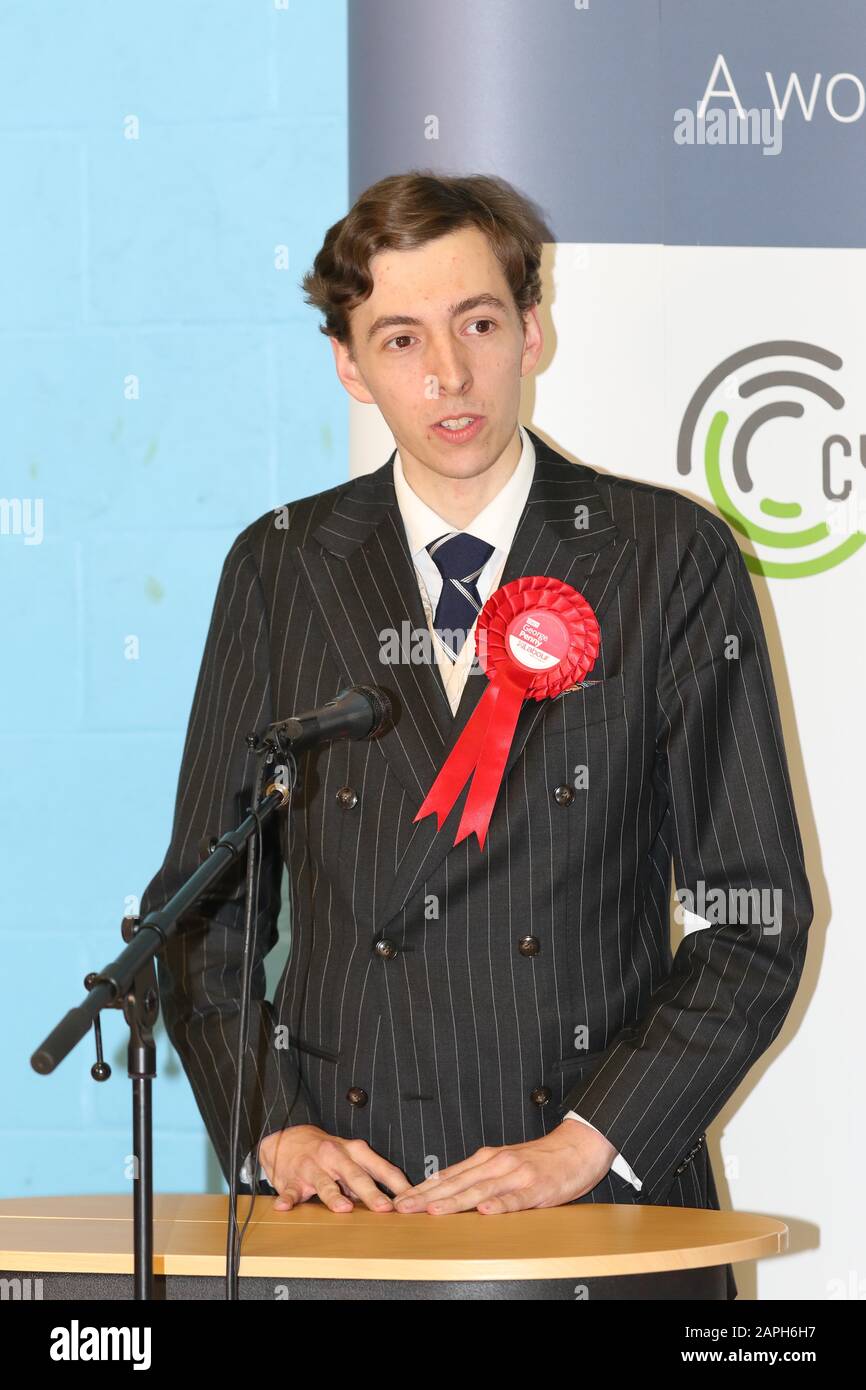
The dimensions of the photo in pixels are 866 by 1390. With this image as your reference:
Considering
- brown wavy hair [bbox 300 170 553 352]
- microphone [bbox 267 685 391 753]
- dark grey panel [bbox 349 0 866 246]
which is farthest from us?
dark grey panel [bbox 349 0 866 246]

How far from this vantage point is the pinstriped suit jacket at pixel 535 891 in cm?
162

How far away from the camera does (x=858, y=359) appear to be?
2.06 meters

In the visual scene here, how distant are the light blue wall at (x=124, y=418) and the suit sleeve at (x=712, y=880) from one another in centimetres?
87

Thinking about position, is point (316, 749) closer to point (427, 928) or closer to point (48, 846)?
point (427, 928)

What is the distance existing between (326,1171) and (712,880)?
0.47m

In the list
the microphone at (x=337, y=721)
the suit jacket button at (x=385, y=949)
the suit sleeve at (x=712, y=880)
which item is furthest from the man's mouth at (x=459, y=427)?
the suit jacket button at (x=385, y=949)

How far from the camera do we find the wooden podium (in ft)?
3.90

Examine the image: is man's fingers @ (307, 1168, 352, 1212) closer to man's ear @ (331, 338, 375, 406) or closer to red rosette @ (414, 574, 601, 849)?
red rosette @ (414, 574, 601, 849)

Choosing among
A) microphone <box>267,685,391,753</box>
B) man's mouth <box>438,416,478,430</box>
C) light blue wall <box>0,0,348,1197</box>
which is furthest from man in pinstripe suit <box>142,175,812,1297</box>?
light blue wall <box>0,0,348,1197</box>

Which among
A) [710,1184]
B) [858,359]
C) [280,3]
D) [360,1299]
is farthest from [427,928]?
[280,3]

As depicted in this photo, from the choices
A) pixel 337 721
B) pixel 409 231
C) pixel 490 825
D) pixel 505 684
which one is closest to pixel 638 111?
pixel 409 231

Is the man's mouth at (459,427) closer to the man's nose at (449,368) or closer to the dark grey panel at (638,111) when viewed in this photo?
the man's nose at (449,368)

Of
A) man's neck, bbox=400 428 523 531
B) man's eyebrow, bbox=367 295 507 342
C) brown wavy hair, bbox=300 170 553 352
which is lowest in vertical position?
man's neck, bbox=400 428 523 531
